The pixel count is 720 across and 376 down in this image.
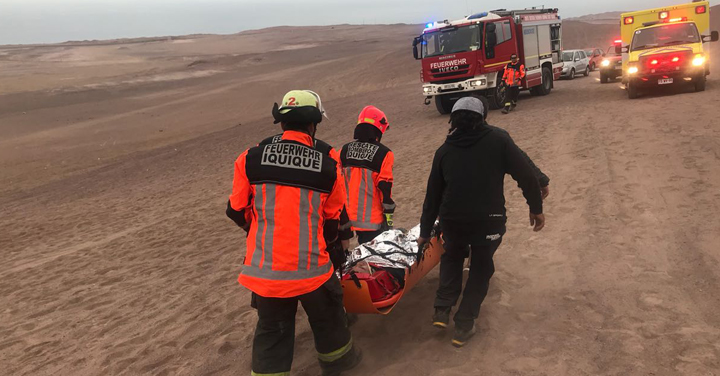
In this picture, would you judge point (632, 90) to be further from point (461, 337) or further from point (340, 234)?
point (340, 234)

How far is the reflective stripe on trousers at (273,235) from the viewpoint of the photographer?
3.42 metres

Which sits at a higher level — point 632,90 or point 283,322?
point 632,90

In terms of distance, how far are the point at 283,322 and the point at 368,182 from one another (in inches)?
67.7

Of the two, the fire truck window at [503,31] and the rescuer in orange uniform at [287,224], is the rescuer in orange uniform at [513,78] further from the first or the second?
the rescuer in orange uniform at [287,224]

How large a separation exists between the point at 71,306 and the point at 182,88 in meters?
35.1

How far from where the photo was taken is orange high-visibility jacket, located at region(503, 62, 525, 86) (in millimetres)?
17016

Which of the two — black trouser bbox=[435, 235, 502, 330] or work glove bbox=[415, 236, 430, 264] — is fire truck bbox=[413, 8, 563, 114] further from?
black trouser bbox=[435, 235, 502, 330]

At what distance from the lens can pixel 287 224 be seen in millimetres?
3422

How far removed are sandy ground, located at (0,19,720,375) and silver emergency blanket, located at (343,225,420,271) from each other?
22.9 inches

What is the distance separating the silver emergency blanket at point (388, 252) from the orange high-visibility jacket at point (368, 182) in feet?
0.64

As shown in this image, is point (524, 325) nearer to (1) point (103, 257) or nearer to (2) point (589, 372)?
(2) point (589, 372)

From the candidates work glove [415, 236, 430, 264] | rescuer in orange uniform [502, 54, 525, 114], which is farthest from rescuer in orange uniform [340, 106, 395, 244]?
rescuer in orange uniform [502, 54, 525, 114]

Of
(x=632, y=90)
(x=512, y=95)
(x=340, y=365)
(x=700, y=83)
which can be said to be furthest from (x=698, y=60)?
(x=340, y=365)

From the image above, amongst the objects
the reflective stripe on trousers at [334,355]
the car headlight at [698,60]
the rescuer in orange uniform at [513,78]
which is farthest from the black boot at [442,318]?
the car headlight at [698,60]
